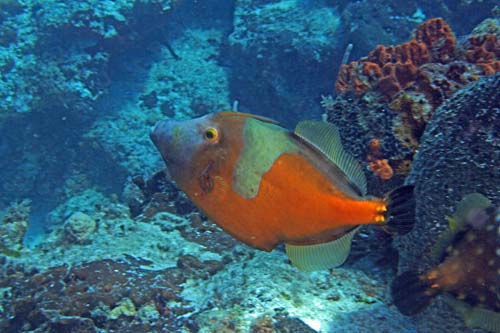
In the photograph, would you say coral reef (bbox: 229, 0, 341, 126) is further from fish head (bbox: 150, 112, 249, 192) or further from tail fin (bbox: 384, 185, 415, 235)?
tail fin (bbox: 384, 185, 415, 235)

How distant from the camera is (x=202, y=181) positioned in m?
1.54

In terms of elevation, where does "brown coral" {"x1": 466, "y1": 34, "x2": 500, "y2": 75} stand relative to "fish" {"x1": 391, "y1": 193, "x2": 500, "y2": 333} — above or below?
above

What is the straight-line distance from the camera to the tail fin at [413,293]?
1.96m

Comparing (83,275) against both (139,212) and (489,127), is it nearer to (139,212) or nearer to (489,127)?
(139,212)

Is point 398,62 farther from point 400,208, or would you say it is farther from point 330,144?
point 400,208

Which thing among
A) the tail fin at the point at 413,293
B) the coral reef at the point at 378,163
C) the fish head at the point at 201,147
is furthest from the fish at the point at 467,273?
the fish head at the point at 201,147

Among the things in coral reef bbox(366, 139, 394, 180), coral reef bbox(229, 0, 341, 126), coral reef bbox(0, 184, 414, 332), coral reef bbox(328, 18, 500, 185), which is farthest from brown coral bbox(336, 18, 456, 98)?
coral reef bbox(229, 0, 341, 126)

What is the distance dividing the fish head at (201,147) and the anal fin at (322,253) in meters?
0.46

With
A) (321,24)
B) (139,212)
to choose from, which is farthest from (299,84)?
(139,212)

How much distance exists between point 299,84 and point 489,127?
8.23 metres

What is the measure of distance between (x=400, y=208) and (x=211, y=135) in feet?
2.56

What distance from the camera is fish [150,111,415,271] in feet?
4.78

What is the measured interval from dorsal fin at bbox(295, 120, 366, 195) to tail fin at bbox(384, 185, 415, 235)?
7.1 inches

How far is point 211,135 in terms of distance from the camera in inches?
60.3
